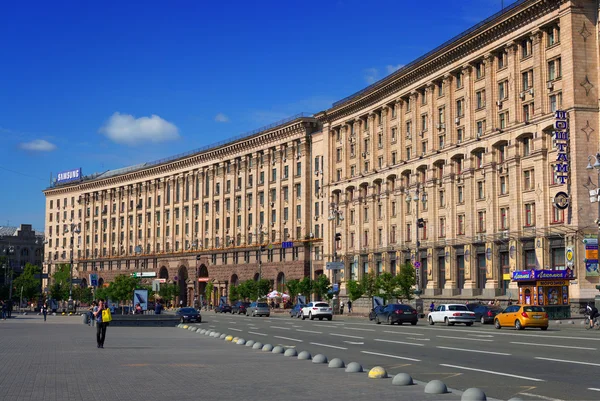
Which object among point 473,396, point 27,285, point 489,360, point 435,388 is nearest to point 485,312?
point 489,360

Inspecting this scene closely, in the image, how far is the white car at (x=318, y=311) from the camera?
64250 millimetres

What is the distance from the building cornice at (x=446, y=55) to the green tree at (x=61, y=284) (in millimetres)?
53949

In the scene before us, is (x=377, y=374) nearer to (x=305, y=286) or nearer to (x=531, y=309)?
(x=531, y=309)

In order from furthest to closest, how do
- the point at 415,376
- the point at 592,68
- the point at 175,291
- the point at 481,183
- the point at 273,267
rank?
the point at 175,291
the point at 273,267
the point at 481,183
the point at 592,68
the point at 415,376

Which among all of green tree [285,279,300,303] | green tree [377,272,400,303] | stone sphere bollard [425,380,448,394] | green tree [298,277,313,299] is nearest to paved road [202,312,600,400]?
stone sphere bollard [425,380,448,394]

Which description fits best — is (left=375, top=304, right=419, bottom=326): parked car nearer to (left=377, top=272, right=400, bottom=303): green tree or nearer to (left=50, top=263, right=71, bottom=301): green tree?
(left=377, top=272, right=400, bottom=303): green tree

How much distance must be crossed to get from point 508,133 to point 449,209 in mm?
10568

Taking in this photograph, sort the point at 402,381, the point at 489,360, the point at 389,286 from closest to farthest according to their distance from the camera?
the point at 402,381, the point at 489,360, the point at 389,286

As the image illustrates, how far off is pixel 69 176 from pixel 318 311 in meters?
102

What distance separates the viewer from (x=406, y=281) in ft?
225

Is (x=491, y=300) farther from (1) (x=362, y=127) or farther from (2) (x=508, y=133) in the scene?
(1) (x=362, y=127)

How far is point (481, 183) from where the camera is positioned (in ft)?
219

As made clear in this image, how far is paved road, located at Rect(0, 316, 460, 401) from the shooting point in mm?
13461

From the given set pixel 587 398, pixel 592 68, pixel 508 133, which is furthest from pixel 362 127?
pixel 587 398
